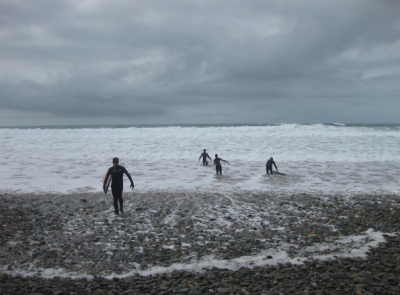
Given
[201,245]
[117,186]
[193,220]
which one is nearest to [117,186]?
[117,186]

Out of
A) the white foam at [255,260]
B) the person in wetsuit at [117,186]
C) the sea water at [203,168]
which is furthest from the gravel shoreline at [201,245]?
the sea water at [203,168]

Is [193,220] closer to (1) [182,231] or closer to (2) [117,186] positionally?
(1) [182,231]

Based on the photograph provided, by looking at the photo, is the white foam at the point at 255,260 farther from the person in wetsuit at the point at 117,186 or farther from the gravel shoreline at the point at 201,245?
the person in wetsuit at the point at 117,186

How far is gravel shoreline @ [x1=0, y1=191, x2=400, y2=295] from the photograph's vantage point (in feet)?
20.2

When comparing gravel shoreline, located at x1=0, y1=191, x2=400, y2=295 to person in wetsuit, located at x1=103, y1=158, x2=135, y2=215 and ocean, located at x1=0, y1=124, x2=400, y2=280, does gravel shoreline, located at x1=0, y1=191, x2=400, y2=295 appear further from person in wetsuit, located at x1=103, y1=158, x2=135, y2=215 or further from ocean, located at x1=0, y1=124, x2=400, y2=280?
person in wetsuit, located at x1=103, y1=158, x2=135, y2=215

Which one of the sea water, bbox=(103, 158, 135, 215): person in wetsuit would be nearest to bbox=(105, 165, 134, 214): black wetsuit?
bbox=(103, 158, 135, 215): person in wetsuit

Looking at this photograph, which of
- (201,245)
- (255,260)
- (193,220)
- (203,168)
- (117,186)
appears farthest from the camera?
(203,168)

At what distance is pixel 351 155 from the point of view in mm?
26578

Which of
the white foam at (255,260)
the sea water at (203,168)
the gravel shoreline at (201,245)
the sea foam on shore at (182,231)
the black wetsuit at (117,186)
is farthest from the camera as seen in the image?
the sea water at (203,168)

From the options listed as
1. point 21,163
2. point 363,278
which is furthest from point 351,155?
point 21,163

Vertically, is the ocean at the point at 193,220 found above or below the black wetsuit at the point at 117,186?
below

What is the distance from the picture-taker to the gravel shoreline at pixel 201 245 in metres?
6.17

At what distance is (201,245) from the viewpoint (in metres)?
8.30

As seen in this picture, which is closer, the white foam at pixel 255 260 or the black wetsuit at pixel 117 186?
the white foam at pixel 255 260
